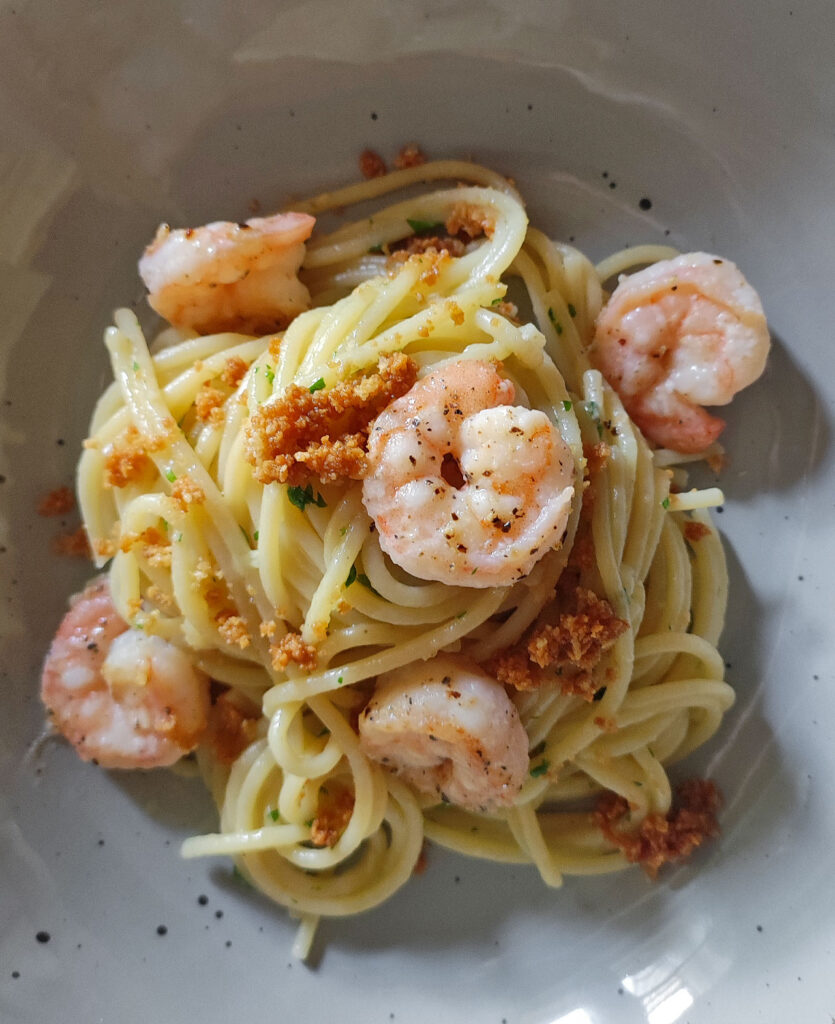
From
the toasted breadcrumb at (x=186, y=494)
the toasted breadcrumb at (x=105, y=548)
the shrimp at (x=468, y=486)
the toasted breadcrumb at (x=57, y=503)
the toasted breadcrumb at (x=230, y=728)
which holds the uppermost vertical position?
the shrimp at (x=468, y=486)

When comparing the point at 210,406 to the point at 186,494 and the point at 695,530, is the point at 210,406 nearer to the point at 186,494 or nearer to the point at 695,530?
the point at 186,494

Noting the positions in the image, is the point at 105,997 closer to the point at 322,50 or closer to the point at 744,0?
the point at 322,50

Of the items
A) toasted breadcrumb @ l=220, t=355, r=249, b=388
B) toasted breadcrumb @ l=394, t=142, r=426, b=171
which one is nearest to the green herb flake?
toasted breadcrumb @ l=394, t=142, r=426, b=171

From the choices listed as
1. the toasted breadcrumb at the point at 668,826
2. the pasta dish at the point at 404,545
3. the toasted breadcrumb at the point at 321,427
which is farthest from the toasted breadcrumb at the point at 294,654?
the toasted breadcrumb at the point at 668,826

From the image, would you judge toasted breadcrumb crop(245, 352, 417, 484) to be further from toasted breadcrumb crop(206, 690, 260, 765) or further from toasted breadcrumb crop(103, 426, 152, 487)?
toasted breadcrumb crop(206, 690, 260, 765)

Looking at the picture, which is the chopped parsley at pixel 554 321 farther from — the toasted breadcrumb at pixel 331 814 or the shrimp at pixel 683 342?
the toasted breadcrumb at pixel 331 814

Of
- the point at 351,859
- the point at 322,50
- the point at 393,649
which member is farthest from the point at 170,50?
the point at 351,859
